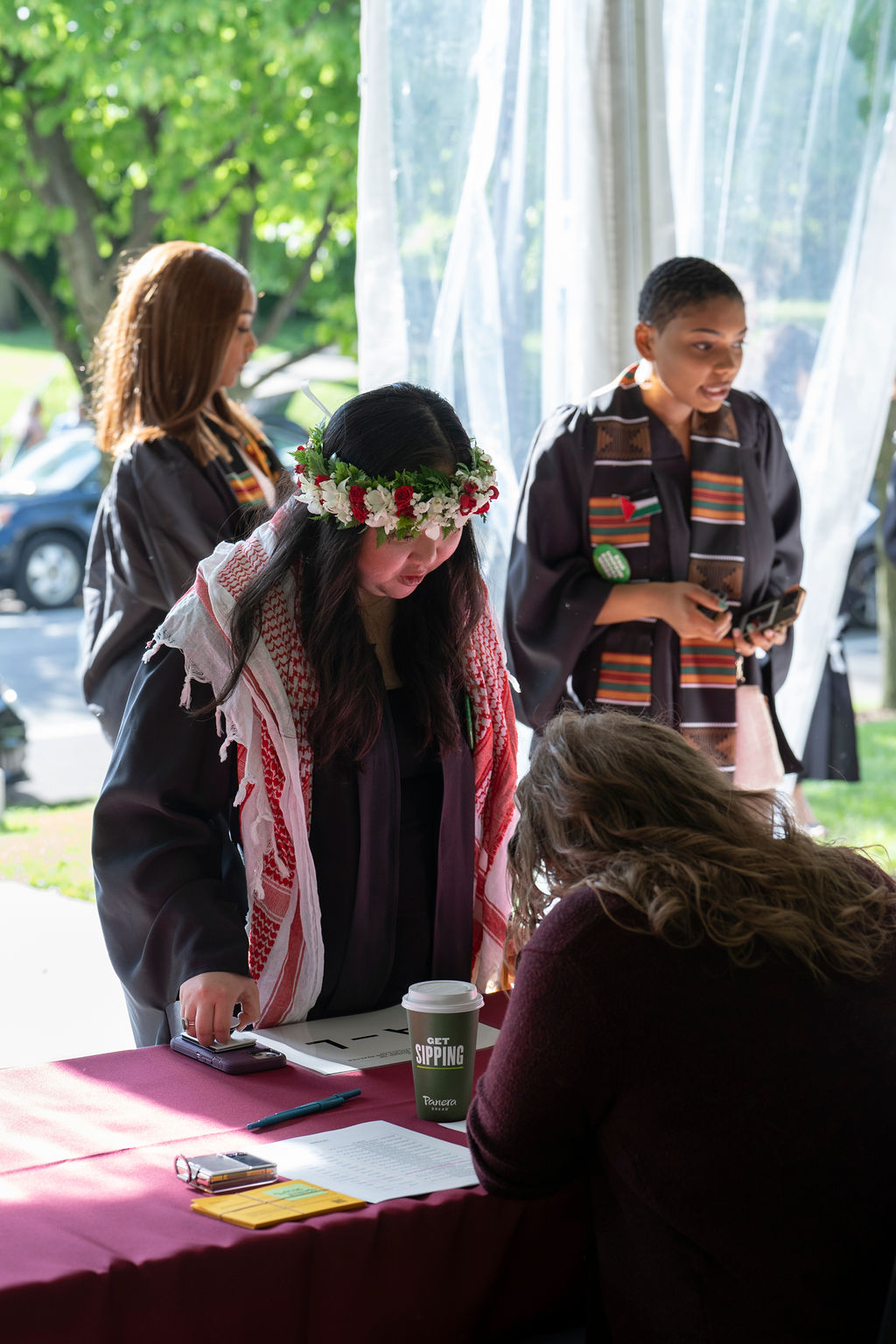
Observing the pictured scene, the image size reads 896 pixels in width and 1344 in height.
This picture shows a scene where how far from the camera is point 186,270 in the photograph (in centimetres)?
314

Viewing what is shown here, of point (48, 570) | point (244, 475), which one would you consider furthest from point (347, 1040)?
point (48, 570)

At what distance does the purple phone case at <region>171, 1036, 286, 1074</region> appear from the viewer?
→ 1.71 m

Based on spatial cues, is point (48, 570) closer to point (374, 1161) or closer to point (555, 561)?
point (555, 561)

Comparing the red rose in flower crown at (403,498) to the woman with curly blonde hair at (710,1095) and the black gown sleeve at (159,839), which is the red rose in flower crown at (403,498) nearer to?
the black gown sleeve at (159,839)

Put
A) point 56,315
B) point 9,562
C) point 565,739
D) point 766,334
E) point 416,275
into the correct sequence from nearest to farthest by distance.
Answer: point 565,739, point 416,275, point 766,334, point 56,315, point 9,562

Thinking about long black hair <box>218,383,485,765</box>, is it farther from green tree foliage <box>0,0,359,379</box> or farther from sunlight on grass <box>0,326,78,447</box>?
sunlight on grass <box>0,326,78,447</box>

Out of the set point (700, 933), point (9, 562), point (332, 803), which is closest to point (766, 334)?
point (332, 803)

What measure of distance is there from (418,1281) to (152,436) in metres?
2.20

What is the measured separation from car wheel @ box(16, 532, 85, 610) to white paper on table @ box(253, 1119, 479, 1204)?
1036cm

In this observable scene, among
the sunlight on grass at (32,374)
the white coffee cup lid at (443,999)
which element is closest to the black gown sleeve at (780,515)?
the white coffee cup lid at (443,999)

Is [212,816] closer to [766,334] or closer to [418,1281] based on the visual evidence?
[418,1281]

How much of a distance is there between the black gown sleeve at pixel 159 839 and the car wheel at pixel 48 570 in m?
9.85

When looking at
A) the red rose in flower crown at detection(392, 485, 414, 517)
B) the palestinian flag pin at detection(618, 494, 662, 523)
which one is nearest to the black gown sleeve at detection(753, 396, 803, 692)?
the palestinian flag pin at detection(618, 494, 662, 523)

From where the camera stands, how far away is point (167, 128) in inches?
321
